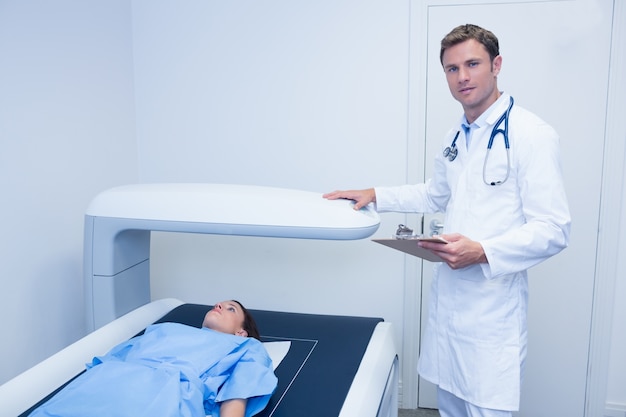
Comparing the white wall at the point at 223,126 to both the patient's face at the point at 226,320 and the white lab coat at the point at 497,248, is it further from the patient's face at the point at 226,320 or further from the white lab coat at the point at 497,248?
the white lab coat at the point at 497,248

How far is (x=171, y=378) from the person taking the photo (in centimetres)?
129

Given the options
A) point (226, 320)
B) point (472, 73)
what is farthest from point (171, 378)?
point (472, 73)

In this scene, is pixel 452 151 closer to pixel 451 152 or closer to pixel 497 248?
pixel 451 152

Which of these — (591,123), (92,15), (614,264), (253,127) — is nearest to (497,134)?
(591,123)

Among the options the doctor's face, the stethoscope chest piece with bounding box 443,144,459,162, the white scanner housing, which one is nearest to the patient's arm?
the white scanner housing

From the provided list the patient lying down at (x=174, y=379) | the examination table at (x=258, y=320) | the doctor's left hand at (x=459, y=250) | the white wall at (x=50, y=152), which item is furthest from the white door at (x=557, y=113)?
the white wall at (x=50, y=152)

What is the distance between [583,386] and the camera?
2.25m

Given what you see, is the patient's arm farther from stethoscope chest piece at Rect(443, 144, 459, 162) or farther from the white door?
the white door

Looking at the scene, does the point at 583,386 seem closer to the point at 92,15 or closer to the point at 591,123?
the point at 591,123

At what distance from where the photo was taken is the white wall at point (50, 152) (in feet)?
5.76

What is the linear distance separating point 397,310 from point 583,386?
0.82m

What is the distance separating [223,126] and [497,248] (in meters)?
1.45

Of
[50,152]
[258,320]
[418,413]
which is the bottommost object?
[418,413]

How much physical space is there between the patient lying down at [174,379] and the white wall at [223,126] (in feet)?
2.35
